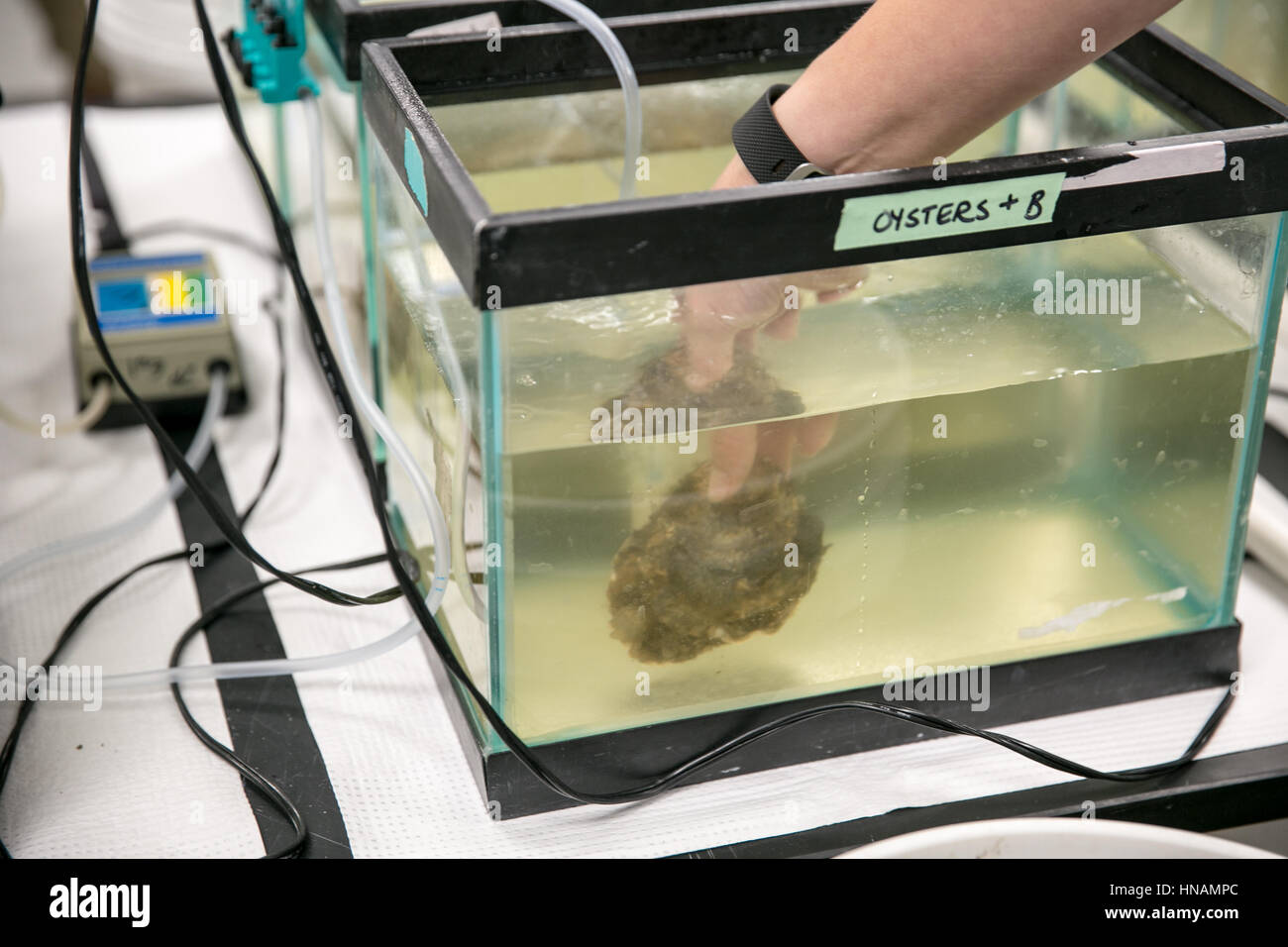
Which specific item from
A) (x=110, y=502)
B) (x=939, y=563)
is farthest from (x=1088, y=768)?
(x=110, y=502)

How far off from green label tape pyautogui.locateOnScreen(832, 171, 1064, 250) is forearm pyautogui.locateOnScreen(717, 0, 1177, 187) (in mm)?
44

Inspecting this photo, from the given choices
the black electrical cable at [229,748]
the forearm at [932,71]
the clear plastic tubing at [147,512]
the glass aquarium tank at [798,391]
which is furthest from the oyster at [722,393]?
the clear plastic tubing at [147,512]

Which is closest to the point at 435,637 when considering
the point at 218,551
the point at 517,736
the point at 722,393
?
the point at 517,736

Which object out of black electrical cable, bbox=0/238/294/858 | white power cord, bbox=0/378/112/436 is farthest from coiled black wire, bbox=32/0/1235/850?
white power cord, bbox=0/378/112/436

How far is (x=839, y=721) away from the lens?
2.59 ft

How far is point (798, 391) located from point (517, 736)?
0.24 meters

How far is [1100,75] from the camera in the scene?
0.85m

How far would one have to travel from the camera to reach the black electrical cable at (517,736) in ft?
2.35

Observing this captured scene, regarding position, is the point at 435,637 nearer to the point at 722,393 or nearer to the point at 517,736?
the point at 517,736

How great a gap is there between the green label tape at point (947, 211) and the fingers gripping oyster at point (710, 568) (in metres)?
0.14

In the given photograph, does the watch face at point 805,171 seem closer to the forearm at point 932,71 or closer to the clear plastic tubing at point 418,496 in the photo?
the forearm at point 932,71
